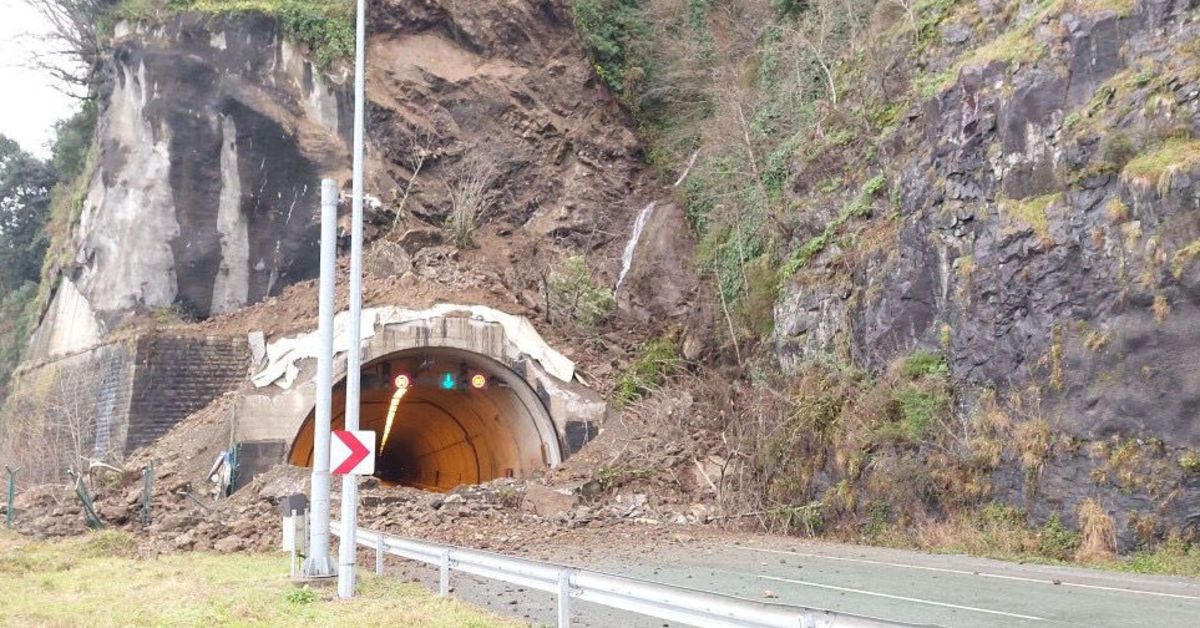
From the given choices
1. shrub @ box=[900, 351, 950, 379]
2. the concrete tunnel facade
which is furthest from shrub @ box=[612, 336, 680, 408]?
shrub @ box=[900, 351, 950, 379]

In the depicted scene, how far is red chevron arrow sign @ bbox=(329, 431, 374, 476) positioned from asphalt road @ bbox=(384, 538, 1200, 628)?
192 cm

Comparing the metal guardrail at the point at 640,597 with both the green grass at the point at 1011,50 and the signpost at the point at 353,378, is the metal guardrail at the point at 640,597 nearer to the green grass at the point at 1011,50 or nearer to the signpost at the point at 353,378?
the signpost at the point at 353,378

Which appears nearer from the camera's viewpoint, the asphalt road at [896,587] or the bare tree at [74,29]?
the asphalt road at [896,587]

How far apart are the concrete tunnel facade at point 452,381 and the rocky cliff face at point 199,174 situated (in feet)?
13.0

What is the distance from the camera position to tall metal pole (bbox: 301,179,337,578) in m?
12.3

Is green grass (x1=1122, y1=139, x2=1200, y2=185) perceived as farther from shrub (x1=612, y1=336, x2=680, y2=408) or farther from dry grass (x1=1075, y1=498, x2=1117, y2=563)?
shrub (x1=612, y1=336, x2=680, y2=408)

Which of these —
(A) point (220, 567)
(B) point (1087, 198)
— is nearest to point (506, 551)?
(A) point (220, 567)

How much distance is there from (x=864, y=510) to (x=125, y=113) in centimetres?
2366

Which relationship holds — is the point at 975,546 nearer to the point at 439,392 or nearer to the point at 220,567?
the point at 220,567

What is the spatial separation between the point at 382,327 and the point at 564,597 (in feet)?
60.3

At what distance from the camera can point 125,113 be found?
30391 millimetres

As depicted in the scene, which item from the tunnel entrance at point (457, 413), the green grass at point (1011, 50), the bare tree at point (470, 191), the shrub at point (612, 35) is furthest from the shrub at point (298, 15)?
the green grass at point (1011, 50)

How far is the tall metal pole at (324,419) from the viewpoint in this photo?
40.5 feet

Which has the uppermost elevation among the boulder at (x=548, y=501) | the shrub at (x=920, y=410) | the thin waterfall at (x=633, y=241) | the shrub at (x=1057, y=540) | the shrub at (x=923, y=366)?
the thin waterfall at (x=633, y=241)
